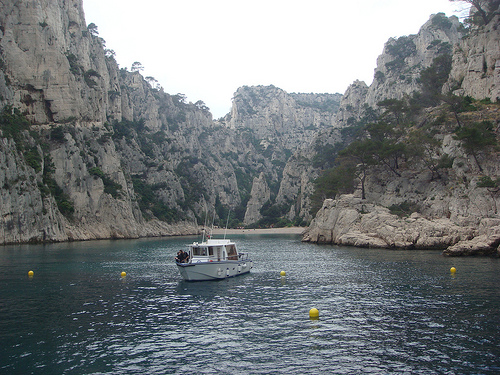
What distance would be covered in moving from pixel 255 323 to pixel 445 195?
50.5 metres

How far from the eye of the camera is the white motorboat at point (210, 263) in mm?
31688

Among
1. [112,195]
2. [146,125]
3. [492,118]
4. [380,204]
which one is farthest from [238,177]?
[492,118]

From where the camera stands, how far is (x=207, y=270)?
3222 cm

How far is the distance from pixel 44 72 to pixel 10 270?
2664 inches

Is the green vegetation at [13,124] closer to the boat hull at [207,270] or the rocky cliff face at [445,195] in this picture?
the boat hull at [207,270]

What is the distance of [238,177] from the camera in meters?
198

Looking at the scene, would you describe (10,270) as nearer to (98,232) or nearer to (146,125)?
(98,232)

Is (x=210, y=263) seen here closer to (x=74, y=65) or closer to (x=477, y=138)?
(x=477, y=138)

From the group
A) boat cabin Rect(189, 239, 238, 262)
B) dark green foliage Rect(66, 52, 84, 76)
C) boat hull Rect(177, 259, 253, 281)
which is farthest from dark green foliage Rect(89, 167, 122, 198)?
boat hull Rect(177, 259, 253, 281)

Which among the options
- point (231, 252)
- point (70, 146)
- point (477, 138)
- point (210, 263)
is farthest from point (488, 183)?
point (70, 146)

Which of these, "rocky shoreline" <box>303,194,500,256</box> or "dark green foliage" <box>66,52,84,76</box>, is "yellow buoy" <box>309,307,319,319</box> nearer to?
"rocky shoreline" <box>303,194,500,256</box>

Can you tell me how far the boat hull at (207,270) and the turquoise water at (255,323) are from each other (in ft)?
3.17

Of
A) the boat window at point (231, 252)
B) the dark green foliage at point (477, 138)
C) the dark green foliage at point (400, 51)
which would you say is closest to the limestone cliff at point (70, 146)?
the boat window at point (231, 252)

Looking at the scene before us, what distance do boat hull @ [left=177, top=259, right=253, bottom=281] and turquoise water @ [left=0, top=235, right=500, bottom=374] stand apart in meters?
0.97
